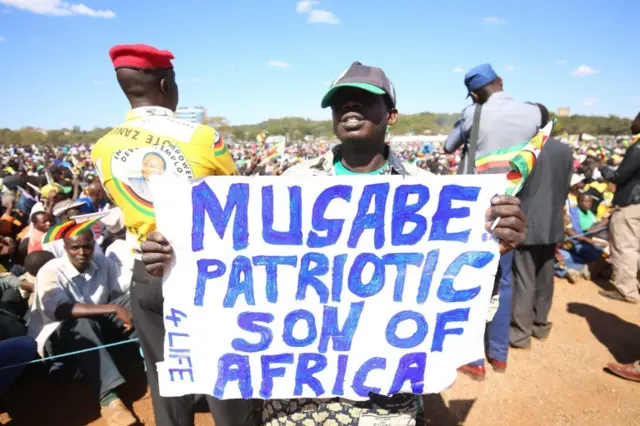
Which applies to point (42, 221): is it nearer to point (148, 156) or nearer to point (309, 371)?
point (148, 156)

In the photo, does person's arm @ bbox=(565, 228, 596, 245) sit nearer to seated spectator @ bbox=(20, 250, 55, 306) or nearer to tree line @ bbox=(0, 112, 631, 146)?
seated spectator @ bbox=(20, 250, 55, 306)

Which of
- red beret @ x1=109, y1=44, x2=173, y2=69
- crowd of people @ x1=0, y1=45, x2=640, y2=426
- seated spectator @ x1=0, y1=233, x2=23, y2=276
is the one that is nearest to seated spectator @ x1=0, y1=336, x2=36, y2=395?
crowd of people @ x1=0, y1=45, x2=640, y2=426

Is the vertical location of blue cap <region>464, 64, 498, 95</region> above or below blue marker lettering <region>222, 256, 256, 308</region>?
above

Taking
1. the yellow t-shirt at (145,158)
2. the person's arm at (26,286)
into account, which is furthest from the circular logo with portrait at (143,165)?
the person's arm at (26,286)

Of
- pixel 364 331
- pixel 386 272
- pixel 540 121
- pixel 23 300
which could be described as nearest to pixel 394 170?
pixel 386 272

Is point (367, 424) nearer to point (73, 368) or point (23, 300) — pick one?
point (73, 368)

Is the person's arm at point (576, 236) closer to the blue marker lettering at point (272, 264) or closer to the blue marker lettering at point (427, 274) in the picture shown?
the blue marker lettering at point (427, 274)

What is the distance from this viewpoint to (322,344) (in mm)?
1629

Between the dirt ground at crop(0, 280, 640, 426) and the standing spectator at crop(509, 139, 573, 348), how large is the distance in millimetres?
249

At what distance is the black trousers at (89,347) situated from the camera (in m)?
3.11

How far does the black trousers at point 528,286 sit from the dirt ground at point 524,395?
0.21m

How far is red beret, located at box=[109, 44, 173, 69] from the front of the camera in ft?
5.98

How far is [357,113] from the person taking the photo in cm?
172

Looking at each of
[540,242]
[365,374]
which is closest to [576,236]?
[540,242]
